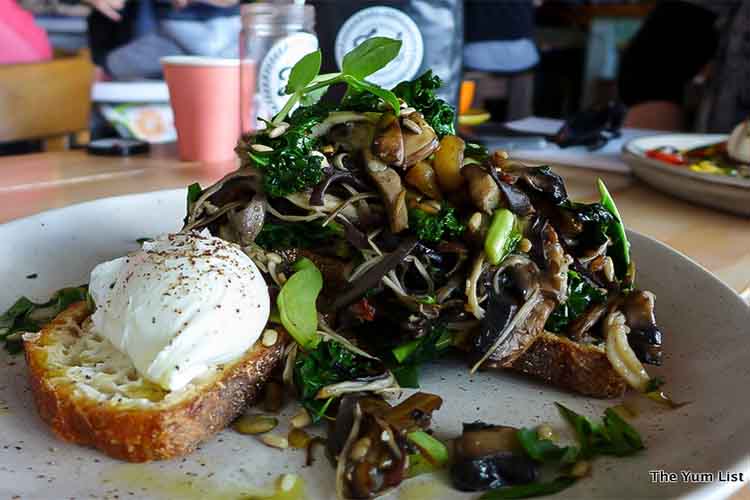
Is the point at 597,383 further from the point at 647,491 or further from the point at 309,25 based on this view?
the point at 309,25

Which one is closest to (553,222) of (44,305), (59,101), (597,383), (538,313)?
(538,313)

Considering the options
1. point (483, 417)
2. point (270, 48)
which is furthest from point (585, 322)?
point (270, 48)

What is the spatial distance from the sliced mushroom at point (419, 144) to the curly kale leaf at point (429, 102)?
0.46 feet

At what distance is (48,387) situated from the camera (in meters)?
1.14

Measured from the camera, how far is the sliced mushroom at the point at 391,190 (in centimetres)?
134

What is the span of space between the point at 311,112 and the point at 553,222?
562 millimetres

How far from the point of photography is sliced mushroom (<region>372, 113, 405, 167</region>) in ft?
4.43

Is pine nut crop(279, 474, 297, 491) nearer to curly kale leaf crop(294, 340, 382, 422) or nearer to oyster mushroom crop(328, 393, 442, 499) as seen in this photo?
oyster mushroom crop(328, 393, 442, 499)

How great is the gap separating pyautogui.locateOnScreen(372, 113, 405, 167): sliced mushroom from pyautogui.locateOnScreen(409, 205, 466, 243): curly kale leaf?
0.11 metres

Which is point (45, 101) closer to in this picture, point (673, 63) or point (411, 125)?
point (411, 125)

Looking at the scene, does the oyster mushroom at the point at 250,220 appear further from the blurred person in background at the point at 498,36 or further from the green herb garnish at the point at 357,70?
the blurred person in background at the point at 498,36

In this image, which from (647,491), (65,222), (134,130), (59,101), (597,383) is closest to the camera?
(647,491)

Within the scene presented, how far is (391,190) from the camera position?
136cm

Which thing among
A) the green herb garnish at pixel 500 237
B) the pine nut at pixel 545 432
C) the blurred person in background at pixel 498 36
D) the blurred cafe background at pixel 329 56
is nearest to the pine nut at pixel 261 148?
the green herb garnish at pixel 500 237
